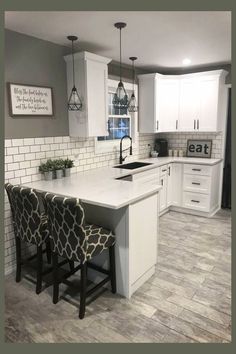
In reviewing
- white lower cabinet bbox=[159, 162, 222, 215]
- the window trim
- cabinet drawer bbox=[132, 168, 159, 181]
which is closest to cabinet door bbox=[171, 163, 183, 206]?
white lower cabinet bbox=[159, 162, 222, 215]

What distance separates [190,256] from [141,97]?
2.77 meters

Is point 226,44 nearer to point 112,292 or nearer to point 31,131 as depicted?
point 31,131

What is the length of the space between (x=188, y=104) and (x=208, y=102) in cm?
34

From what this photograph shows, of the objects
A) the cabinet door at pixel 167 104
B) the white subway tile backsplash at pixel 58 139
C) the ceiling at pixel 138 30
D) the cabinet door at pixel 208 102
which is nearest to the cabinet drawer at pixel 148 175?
the cabinet door at pixel 167 104

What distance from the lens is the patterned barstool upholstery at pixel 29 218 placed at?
2.26m

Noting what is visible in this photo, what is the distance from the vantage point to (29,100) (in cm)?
283

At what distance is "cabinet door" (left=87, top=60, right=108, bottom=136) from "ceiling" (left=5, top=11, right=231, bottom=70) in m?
0.28

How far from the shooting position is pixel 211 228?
12.9 feet

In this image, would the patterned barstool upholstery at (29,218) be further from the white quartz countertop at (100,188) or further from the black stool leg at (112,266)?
the black stool leg at (112,266)

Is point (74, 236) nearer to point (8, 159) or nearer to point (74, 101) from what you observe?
point (8, 159)

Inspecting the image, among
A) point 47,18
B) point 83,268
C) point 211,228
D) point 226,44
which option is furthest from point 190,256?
point 47,18

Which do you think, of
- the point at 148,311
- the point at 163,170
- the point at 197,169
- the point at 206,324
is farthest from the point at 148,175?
the point at 206,324

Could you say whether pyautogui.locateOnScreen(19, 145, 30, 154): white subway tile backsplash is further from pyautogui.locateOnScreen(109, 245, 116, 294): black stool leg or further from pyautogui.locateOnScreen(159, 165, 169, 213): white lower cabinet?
pyautogui.locateOnScreen(159, 165, 169, 213): white lower cabinet

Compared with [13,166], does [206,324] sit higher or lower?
lower
